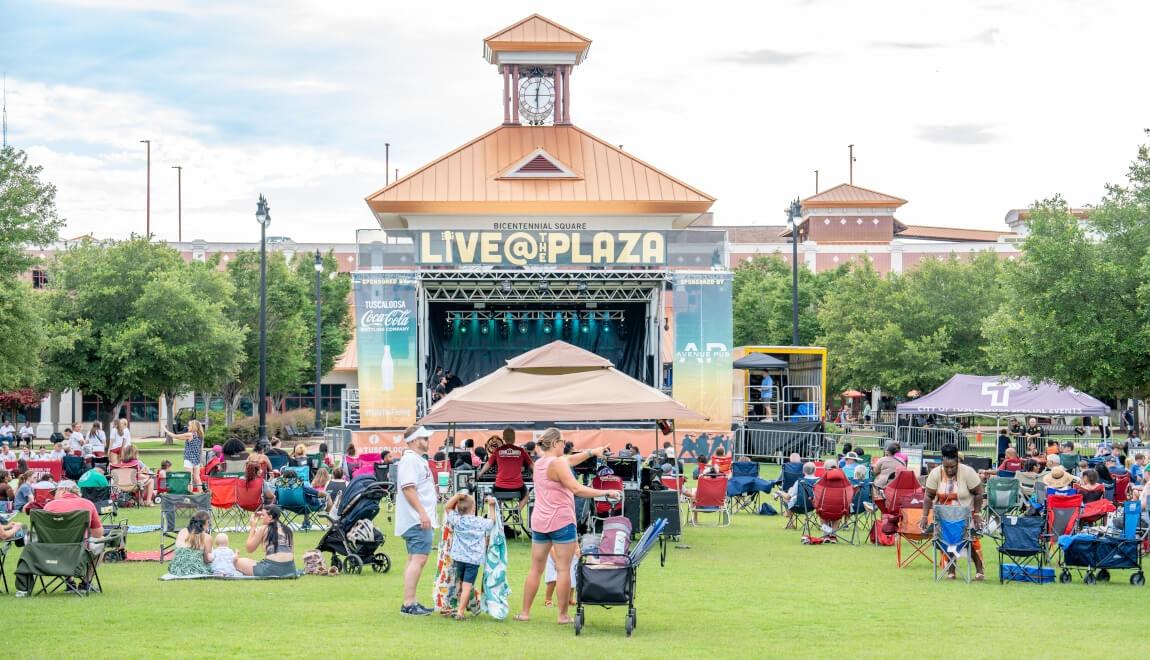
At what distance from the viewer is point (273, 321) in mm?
50406

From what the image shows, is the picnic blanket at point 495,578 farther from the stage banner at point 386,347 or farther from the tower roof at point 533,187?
the tower roof at point 533,187

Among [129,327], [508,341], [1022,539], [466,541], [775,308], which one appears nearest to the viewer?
[466,541]

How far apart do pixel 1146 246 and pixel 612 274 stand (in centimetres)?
1221

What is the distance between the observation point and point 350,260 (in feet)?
259

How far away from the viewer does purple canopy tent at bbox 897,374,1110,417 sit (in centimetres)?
3306

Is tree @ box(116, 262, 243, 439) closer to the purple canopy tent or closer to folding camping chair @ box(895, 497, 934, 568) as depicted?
the purple canopy tent

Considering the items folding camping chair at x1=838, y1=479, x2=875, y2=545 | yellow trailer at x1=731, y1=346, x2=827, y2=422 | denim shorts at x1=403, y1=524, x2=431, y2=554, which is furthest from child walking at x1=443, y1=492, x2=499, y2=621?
yellow trailer at x1=731, y1=346, x2=827, y2=422

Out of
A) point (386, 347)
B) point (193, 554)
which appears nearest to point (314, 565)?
point (193, 554)

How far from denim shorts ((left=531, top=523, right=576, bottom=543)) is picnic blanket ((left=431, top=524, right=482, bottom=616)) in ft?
2.47

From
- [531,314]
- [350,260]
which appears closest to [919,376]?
[531,314]

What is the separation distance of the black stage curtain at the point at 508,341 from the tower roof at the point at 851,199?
152 feet

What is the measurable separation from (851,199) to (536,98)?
40.9 metres

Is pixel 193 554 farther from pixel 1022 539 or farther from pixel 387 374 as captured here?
pixel 387 374

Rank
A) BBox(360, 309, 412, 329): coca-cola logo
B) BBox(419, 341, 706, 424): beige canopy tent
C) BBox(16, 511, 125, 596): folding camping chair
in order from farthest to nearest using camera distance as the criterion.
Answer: BBox(360, 309, 412, 329): coca-cola logo, BBox(419, 341, 706, 424): beige canopy tent, BBox(16, 511, 125, 596): folding camping chair
